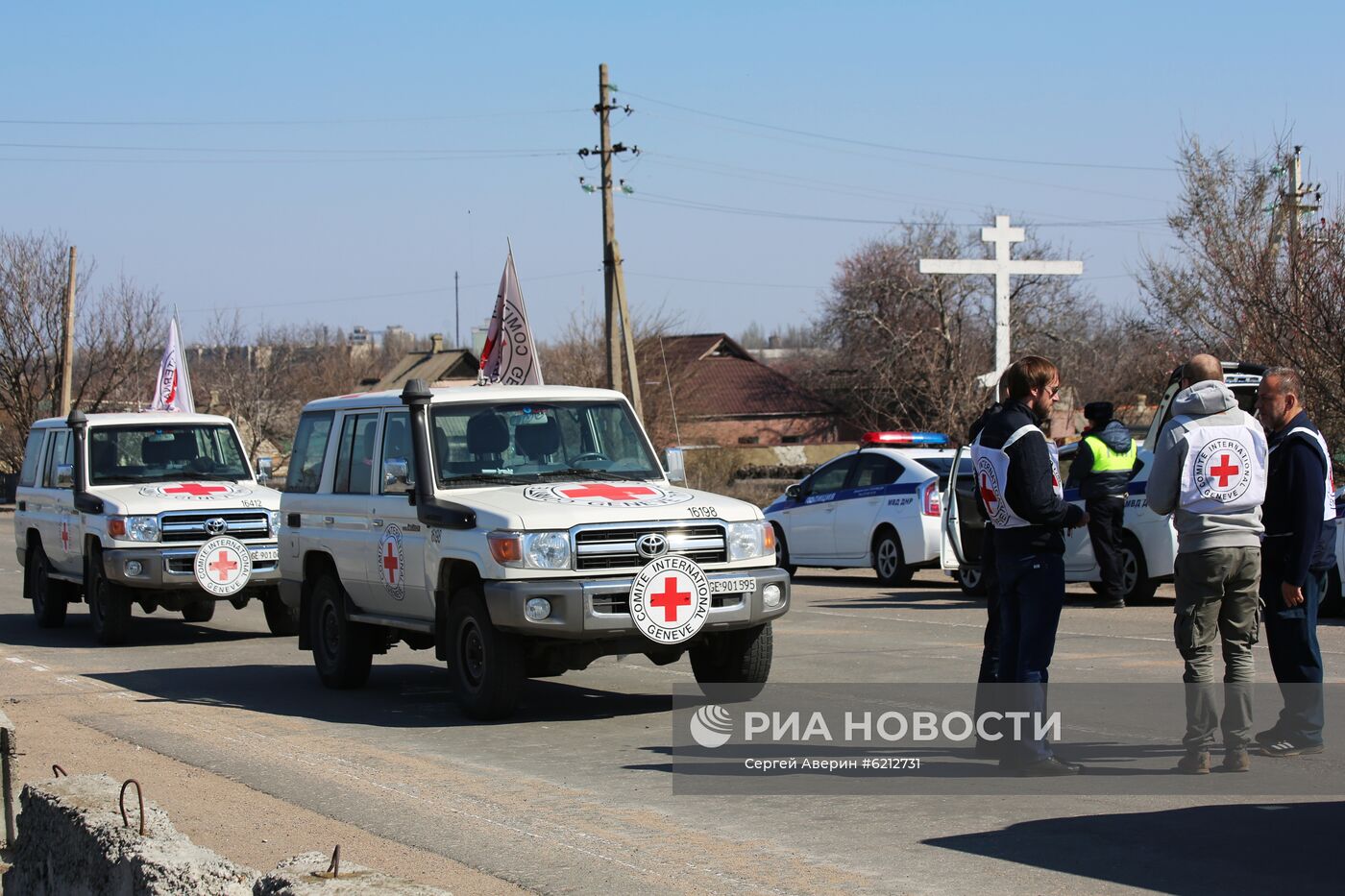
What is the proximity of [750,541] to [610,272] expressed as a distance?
24.8 meters

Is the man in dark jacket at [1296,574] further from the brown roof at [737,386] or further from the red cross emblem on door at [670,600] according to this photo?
the brown roof at [737,386]

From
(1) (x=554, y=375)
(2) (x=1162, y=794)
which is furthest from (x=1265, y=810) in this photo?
(1) (x=554, y=375)

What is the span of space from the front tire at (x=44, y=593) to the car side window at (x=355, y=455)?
22.1 feet

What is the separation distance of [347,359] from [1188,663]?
92.2 metres

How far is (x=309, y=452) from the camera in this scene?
12.1 m

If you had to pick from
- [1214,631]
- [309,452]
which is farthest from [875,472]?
[1214,631]

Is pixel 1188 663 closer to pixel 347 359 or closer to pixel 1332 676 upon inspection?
pixel 1332 676

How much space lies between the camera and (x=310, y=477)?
12000mm

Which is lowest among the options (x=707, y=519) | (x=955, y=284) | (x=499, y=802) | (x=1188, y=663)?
(x=499, y=802)

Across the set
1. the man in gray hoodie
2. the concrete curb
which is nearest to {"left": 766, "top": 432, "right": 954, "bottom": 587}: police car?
the man in gray hoodie

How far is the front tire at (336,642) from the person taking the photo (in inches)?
451

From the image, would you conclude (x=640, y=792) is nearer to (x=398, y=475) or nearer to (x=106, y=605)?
(x=398, y=475)

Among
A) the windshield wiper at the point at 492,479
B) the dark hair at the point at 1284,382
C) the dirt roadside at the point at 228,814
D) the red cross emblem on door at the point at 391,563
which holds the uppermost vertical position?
the dark hair at the point at 1284,382

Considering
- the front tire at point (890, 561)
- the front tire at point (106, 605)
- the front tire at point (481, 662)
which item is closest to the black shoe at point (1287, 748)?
the front tire at point (481, 662)
